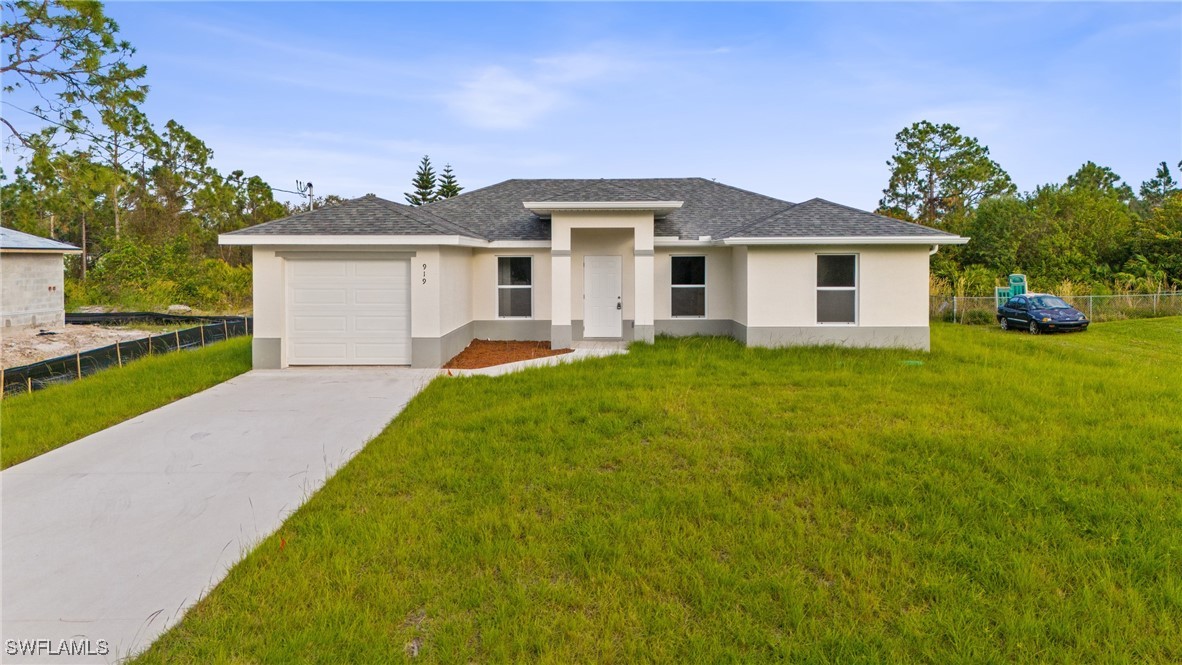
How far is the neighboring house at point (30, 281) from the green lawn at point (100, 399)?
38.1ft

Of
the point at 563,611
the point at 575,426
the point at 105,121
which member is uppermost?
the point at 105,121

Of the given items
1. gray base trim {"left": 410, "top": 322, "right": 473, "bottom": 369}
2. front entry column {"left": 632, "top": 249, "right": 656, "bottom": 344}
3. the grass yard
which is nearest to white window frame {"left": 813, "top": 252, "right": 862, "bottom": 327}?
front entry column {"left": 632, "top": 249, "right": 656, "bottom": 344}

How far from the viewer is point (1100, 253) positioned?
2762 cm

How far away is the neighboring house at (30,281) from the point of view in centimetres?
2005

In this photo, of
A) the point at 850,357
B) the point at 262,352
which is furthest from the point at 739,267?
the point at 262,352

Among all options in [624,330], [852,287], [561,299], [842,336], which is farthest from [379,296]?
[852,287]

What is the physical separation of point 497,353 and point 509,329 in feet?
6.58

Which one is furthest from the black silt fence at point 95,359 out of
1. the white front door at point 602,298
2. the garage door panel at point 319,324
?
the white front door at point 602,298

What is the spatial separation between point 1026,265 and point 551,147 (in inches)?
924

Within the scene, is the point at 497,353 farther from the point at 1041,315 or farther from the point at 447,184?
the point at 447,184

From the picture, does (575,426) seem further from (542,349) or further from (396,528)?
(542,349)

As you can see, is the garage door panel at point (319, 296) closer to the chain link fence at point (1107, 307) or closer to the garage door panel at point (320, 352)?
the garage door panel at point (320, 352)

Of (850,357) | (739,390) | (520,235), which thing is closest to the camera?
(739,390)

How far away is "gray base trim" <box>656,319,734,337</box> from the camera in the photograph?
15648 millimetres
